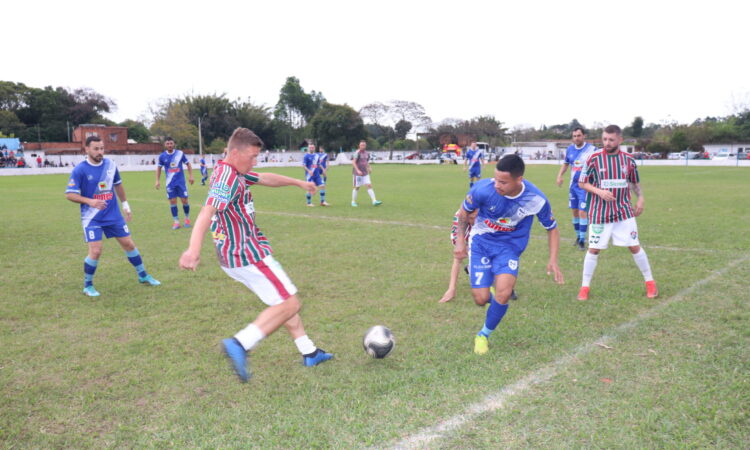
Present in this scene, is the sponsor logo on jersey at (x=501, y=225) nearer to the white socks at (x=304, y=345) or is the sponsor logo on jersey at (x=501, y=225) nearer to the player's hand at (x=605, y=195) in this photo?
the player's hand at (x=605, y=195)

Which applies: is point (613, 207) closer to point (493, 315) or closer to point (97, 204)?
point (493, 315)

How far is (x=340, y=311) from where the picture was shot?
582cm

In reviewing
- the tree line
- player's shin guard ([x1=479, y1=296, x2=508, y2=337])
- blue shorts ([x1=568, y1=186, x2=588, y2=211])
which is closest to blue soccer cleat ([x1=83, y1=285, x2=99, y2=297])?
player's shin guard ([x1=479, y1=296, x2=508, y2=337])

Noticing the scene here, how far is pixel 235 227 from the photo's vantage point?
3912 mm

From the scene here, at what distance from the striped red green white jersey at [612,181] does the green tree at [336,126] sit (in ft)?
218

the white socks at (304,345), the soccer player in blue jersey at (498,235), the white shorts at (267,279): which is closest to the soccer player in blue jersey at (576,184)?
the soccer player in blue jersey at (498,235)

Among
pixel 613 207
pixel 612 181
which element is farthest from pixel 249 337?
pixel 612 181

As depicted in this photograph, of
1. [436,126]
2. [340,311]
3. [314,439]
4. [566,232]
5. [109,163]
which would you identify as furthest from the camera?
[436,126]

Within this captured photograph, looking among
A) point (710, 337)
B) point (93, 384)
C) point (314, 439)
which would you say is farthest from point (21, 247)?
point (710, 337)

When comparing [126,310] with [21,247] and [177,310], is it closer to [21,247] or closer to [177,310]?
[177,310]

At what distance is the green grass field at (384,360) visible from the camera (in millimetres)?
3312

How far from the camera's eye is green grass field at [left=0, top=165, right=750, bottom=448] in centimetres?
331

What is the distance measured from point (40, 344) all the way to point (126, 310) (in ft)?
3.71

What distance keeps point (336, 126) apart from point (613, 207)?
67229mm
